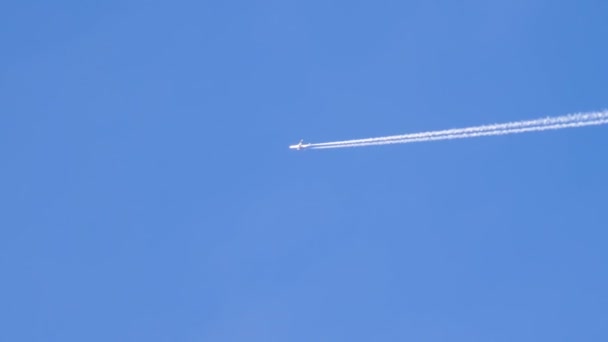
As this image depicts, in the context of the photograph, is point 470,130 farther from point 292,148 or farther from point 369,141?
point 292,148

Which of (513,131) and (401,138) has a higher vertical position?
(401,138)

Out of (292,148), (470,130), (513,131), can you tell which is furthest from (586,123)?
(292,148)

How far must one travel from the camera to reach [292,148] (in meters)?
78.6

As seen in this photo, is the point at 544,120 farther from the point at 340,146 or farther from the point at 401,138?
the point at 340,146

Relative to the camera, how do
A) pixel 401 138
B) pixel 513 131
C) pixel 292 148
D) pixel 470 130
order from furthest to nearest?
pixel 292 148, pixel 401 138, pixel 470 130, pixel 513 131

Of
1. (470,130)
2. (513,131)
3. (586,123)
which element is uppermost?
(470,130)

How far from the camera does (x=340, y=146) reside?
73500mm

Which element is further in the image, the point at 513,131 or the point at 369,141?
the point at 369,141

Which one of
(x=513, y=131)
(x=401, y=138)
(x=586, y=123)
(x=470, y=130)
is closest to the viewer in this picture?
(x=586, y=123)

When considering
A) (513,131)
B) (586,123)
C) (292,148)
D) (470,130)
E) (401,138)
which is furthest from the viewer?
(292,148)

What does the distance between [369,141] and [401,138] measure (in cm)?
235

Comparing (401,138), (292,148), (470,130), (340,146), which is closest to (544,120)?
(470,130)

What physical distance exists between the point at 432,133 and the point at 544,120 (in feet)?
31.4

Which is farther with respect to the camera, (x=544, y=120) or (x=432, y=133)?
(x=432, y=133)
